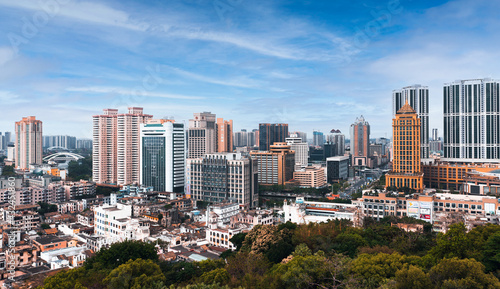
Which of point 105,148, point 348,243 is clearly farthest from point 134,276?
point 105,148

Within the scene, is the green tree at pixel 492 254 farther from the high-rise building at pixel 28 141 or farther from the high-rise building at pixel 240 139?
the high-rise building at pixel 240 139

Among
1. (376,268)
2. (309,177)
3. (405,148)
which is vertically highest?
(405,148)

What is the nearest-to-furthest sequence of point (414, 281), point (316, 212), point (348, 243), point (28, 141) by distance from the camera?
point (414, 281), point (348, 243), point (316, 212), point (28, 141)

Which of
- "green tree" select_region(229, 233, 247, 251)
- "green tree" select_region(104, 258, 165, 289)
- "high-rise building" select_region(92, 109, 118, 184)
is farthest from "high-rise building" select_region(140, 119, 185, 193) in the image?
"green tree" select_region(104, 258, 165, 289)

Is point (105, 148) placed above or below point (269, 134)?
below

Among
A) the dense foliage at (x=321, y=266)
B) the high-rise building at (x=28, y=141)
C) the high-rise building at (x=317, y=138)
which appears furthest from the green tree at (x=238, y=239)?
the high-rise building at (x=317, y=138)

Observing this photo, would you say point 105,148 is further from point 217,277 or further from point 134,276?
point 217,277

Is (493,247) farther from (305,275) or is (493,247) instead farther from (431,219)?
(431,219)
